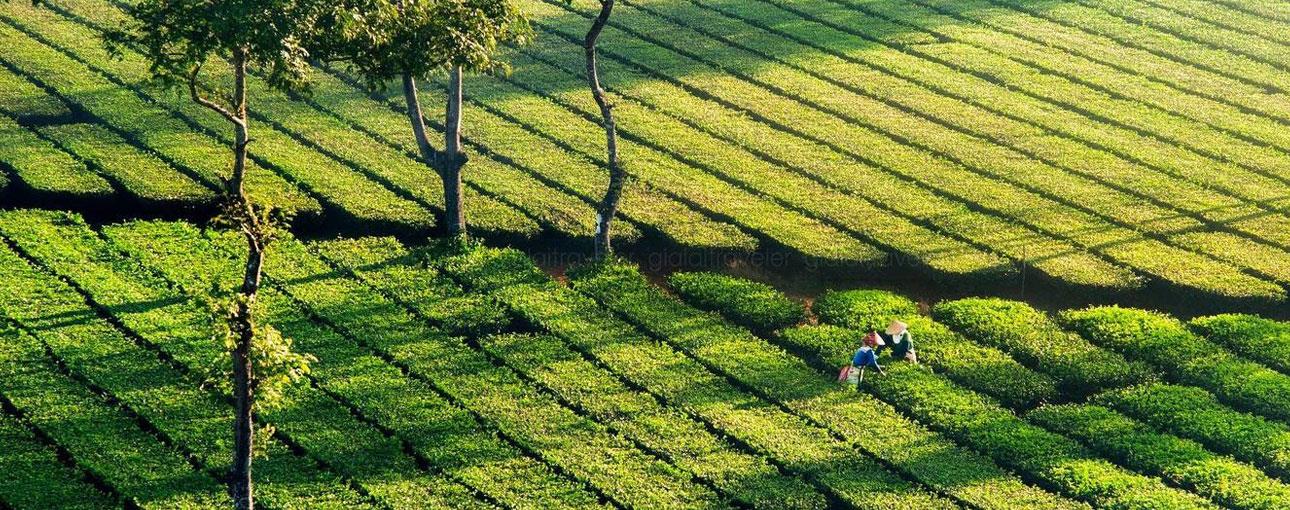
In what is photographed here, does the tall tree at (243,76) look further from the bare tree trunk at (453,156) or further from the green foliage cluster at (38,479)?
the bare tree trunk at (453,156)

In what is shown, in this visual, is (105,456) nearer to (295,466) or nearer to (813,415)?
(295,466)

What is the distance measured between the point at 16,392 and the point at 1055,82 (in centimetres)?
3037

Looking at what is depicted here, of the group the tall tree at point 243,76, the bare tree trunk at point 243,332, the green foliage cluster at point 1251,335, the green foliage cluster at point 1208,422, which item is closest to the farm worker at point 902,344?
the green foliage cluster at point 1208,422

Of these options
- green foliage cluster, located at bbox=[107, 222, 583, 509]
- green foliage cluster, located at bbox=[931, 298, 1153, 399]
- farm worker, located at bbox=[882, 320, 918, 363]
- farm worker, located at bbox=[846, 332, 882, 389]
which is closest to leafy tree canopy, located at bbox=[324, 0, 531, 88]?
green foliage cluster, located at bbox=[107, 222, 583, 509]

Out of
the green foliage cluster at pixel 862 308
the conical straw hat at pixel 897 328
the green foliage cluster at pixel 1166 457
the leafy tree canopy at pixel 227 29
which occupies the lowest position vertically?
the green foliage cluster at pixel 1166 457

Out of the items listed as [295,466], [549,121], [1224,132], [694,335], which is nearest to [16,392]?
[295,466]

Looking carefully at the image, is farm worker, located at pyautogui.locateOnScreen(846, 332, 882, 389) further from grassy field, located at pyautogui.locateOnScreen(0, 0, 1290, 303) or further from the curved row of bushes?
grassy field, located at pyautogui.locateOnScreen(0, 0, 1290, 303)

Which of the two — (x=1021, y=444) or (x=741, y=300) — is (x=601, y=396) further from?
(x=1021, y=444)

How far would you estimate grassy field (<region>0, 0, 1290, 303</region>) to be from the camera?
3491 cm

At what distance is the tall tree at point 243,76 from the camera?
2194 cm

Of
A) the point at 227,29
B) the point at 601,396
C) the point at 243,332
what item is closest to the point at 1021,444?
the point at 601,396

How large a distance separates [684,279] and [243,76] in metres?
12.2

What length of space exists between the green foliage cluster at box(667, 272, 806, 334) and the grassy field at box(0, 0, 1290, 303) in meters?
1.74

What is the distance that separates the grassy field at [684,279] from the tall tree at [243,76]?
4.86ft
